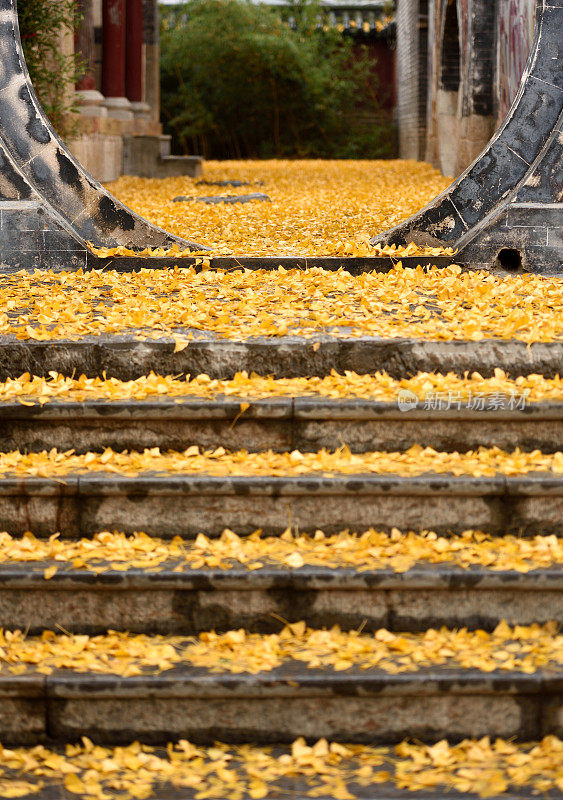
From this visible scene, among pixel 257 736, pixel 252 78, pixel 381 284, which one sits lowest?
pixel 257 736

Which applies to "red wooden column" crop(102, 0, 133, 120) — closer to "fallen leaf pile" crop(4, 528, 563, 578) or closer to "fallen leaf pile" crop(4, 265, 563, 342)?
"fallen leaf pile" crop(4, 265, 563, 342)

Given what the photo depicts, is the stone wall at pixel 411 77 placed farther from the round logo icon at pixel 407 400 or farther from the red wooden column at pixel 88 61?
the round logo icon at pixel 407 400

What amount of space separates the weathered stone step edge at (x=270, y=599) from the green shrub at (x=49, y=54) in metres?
8.28

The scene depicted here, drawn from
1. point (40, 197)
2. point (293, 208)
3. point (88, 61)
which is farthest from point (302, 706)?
point (88, 61)

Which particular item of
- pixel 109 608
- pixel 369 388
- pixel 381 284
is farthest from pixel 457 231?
pixel 109 608

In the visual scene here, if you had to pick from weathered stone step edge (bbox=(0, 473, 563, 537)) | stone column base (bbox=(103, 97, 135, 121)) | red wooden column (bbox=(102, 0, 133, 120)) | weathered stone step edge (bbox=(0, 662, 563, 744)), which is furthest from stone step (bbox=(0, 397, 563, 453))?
red wooden column (bbox=(102, 0, 133, 120))

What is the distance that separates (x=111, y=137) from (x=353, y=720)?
546 inches

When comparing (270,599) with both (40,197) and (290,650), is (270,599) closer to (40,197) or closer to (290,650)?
(290,650)

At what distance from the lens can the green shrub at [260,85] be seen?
79.3ft

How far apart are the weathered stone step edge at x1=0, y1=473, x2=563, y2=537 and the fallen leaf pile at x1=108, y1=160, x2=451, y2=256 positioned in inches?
116

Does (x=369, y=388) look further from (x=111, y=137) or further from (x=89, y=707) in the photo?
(x=111, y=137)

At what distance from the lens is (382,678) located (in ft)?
9.40

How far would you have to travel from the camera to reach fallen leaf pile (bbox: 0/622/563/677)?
2.94 meters

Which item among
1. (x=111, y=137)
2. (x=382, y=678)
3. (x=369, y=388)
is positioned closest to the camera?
(x=382, y=678)
